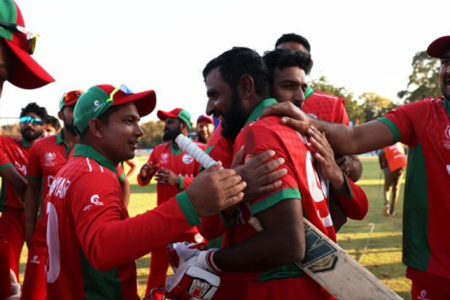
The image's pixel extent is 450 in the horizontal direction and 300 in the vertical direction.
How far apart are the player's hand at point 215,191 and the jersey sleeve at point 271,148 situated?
11 cm

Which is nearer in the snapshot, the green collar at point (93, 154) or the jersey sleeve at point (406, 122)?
the green collar at point (93, 154)

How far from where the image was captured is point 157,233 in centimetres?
180

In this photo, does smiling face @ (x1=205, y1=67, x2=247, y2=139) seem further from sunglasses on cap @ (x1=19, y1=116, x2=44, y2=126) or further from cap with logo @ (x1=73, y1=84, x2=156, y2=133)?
sunglasses on cap @ (x1=19, y1=116, x2=44, y2=126)

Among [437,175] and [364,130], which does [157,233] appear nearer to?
[364,130]

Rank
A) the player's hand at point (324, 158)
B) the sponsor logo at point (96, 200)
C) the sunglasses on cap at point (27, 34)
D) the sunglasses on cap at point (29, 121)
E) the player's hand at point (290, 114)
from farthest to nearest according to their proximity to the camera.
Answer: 1. the sunglasses on cap at point (29, 121)
2. the player's hand at point (324, 158)
3. the player's hand at point (290, 114)
4. the sponsor logo at point (96, 200)
5. the sunglasses on cap at point (27, 34)

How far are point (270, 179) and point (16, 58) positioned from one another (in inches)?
45.8

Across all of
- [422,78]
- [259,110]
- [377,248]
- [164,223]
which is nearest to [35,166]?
[259,110]

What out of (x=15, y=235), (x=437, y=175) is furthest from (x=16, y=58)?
(x=15, y=235)

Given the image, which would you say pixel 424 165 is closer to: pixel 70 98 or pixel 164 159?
pixel 70 98

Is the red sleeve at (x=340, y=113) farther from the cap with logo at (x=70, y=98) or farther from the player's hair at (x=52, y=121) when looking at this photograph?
the player's hair at (x=52, y=121)

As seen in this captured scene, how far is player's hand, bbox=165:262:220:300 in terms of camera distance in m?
2.08

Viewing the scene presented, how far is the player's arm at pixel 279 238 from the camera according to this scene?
5.89ft

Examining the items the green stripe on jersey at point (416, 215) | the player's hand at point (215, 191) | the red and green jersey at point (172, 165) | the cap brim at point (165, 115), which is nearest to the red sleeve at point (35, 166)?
the red and green jersey at point (172, 165)

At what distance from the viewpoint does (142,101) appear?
2799 mm
